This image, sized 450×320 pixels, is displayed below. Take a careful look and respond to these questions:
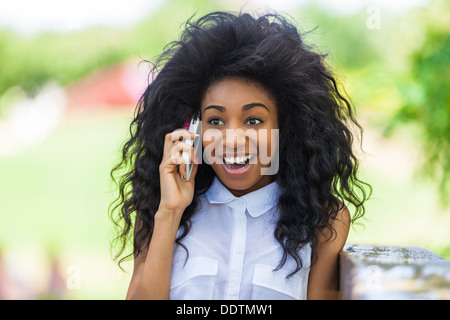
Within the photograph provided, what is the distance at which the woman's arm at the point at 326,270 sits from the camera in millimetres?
1772

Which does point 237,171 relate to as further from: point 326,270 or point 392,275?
point 392,275

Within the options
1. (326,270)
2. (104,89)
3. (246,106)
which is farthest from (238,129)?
(104,89)

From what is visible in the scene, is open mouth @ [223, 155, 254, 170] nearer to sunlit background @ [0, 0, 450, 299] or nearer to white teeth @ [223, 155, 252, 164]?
white teeth @ [223, 155, 252, 164]

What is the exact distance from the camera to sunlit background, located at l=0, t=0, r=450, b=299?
374 centimetres

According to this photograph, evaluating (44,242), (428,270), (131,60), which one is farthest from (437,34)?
(131,60)

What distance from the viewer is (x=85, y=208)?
6.46 meters

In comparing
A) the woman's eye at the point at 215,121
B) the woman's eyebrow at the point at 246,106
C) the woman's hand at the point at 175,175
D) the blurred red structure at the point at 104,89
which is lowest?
the woman's hand at the point at 175,175

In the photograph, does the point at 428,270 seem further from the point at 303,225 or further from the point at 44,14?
the point at 44,14

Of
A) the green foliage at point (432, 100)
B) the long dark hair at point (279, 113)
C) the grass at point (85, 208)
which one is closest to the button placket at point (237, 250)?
the long dark hair at point (279, 113)

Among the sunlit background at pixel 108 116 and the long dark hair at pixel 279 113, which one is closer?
the long dark hair at pixel 279 113

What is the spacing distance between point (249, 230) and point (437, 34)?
2.44 metres

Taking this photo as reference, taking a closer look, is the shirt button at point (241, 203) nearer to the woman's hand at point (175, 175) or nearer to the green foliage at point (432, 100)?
the woman's hand at point (175, 175)

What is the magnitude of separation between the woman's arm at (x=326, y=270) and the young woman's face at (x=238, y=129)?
29 cm

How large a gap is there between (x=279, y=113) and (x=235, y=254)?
1.50 feet
